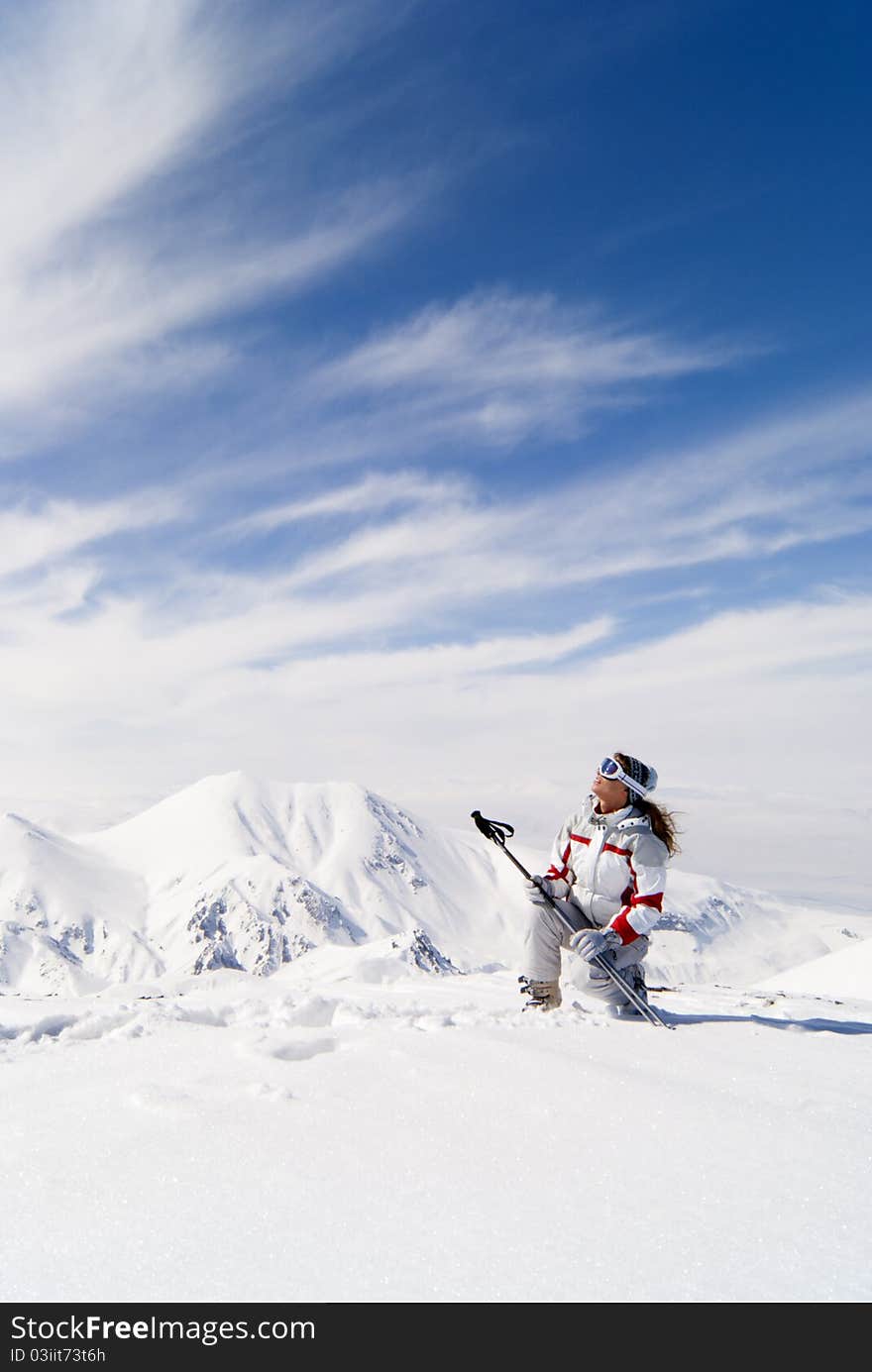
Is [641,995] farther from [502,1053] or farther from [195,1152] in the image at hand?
[195,1152]

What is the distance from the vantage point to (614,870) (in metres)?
7.36

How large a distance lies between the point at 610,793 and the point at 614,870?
686 millimetres

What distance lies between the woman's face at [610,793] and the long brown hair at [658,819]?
0.34 feet

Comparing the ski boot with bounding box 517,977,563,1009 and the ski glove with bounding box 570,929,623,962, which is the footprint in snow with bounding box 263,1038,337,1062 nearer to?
the ski boot with bounding box 517,977,563,1009

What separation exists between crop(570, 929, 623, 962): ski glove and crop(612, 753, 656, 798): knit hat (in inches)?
50.6

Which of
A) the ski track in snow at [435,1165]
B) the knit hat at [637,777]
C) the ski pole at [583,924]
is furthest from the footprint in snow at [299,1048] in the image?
the knit hat at [637,777]

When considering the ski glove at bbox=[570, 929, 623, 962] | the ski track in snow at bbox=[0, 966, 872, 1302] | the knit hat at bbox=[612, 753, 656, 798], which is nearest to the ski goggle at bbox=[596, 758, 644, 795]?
the knit hat at bbox=[612, 753, 656, 798]

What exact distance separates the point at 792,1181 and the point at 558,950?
13.5 ft

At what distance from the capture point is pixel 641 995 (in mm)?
7223

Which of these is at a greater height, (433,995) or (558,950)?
(558,950)

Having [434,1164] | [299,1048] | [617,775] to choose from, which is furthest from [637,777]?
[434,1164]

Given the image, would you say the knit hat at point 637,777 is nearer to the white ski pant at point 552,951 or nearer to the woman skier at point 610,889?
the woman skier at point 610,889

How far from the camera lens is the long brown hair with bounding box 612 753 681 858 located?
7402mm
